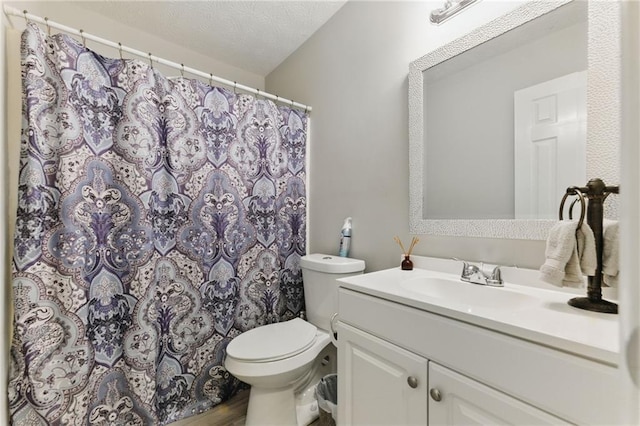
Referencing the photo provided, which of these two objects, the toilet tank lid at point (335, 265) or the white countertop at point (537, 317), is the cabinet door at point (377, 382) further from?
the toilet tank lid at point (335, 265)

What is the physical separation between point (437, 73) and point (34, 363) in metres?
2.04

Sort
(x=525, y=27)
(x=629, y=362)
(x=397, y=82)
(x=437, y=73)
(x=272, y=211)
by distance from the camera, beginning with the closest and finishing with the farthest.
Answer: (x=629, y=362) → (x=525, y=27) → (x=437, y=73) → (x=397, y=82) → (x=272, y=211)

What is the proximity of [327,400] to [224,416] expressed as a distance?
0.61 meters

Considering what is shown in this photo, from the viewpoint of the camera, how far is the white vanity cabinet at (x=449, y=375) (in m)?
0.51

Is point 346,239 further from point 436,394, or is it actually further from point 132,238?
point 132,238

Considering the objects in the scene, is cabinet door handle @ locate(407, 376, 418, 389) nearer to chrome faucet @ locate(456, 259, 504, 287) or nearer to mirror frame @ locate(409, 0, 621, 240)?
chrome faucet @ locate(456, 259, 504, 287)

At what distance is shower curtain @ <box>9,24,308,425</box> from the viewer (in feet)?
3.62

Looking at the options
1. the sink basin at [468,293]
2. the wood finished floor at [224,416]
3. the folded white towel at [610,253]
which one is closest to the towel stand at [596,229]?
the folded white towel at [610,253]

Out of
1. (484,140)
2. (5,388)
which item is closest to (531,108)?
(484,140)

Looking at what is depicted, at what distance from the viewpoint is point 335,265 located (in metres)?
1.42

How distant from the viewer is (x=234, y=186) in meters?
1.61

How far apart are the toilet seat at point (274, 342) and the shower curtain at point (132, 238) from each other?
0.27 meters

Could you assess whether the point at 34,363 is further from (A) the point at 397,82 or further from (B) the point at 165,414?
(A) the point at 397,82

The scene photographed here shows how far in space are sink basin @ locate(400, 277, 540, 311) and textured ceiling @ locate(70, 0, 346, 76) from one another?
162 centimetres
